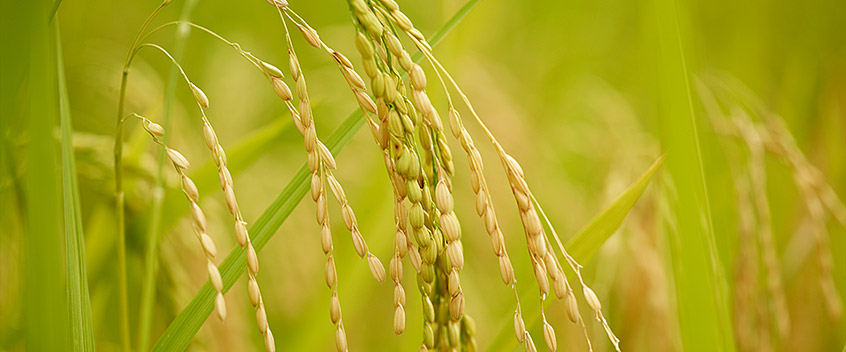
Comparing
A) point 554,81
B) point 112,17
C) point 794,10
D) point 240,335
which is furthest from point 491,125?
point 794,10

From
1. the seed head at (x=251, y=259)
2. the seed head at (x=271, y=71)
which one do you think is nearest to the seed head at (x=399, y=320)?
the seed head at (x=251, y=259)

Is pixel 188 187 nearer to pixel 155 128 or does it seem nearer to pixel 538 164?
pixel 155 128

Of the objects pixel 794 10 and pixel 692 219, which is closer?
pixel 692 219


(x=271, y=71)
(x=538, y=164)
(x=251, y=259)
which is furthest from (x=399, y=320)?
(x=538, y=164)

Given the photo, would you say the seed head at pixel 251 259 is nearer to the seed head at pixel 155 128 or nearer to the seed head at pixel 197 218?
the seed head at pixel 197 218

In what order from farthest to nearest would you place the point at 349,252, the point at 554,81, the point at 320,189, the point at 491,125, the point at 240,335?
the point at 554,81 → the point at 491,125 → the point at 349,252 → the point at 240,335 → the point at 320,189

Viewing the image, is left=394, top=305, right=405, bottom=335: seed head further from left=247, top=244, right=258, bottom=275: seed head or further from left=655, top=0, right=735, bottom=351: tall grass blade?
left=655, top=0, right=735, bottom=351: tall grass blade

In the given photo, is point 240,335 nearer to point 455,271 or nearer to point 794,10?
point 455,271
